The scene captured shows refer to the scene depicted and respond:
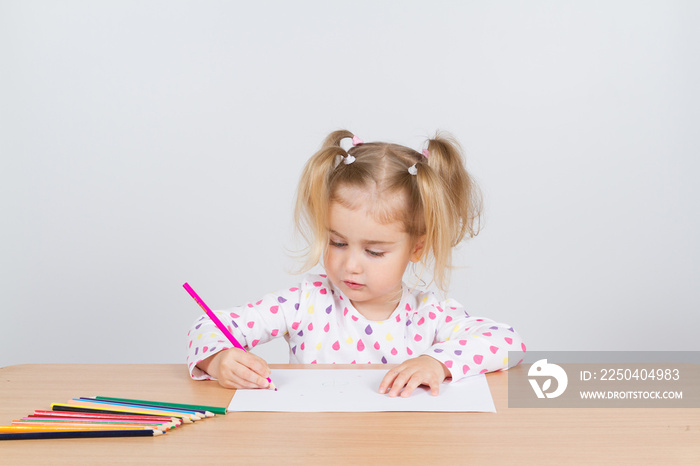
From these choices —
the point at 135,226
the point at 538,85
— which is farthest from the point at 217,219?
the point at 538,85

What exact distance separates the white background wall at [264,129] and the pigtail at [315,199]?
1.23 meters

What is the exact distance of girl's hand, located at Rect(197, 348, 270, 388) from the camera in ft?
3.92

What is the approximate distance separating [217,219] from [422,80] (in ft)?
2.74

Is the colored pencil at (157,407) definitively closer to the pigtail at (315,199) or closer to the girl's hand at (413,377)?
the girl's hand at (413,377)

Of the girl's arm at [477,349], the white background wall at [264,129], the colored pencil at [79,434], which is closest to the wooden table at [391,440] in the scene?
the colored pencil at [79,434]

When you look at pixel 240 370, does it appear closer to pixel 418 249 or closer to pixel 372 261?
pixel 372 261

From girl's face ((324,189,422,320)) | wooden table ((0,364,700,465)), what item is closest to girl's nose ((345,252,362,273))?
girl's face ((324,189,422,320))

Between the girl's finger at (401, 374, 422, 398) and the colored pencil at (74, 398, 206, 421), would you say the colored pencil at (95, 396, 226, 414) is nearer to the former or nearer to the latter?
the colored pencil at (74, 398, 206, 421)

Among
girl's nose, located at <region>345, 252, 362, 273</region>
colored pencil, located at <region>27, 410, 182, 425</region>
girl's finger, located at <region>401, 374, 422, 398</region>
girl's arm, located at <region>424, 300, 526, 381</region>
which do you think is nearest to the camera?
colored pencil, located at <region>27, 410, 182, 425</region>

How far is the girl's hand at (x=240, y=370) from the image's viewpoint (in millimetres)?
1193

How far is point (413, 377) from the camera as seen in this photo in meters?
1.18

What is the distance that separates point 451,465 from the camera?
885mm

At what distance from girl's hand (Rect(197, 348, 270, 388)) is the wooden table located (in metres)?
0.04

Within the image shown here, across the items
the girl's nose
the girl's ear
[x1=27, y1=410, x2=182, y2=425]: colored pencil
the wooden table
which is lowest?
the wooden table
